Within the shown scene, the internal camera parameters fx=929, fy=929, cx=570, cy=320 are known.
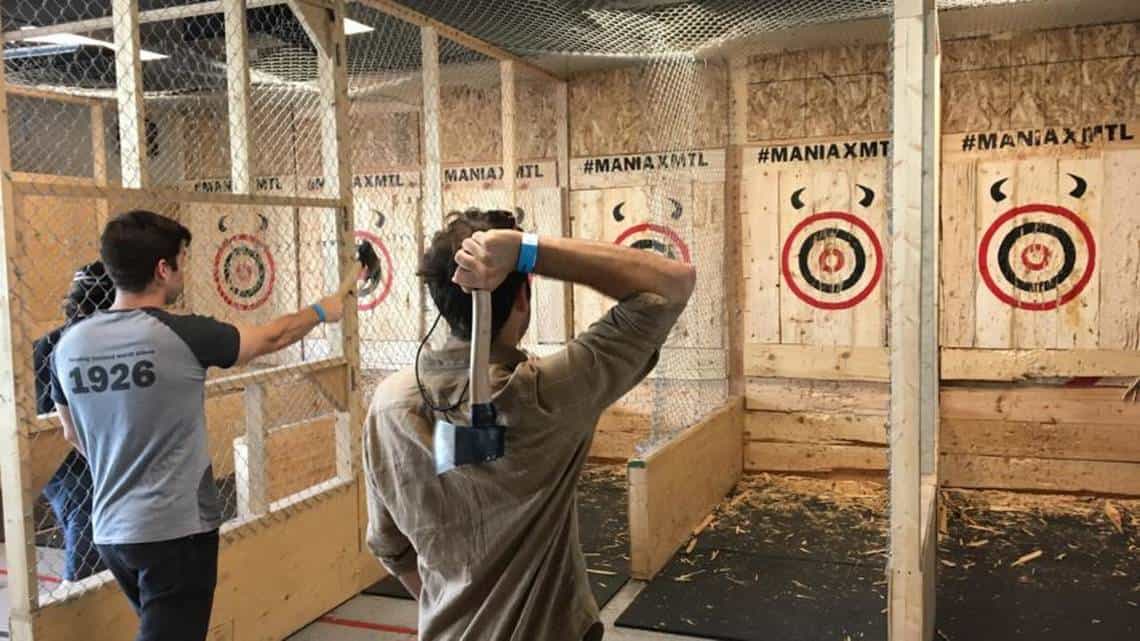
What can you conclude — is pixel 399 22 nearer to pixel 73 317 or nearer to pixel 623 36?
pixel 623 36

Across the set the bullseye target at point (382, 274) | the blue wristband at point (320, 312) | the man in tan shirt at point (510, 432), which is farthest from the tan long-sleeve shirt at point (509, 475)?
the bullseye target at point (382, 274)

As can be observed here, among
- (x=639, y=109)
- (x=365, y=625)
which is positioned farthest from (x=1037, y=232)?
(x=365, y=625)

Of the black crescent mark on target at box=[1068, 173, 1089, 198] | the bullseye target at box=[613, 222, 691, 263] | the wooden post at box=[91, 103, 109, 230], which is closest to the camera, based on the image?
the black crescent mark on target at box=[1068, 173, 1089, 198]

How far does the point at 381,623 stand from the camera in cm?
358

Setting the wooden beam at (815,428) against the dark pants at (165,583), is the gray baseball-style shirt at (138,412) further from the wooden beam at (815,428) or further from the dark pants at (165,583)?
the wooden beam at (815,428)

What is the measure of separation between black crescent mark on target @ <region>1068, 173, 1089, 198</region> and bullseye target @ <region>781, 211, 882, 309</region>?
1.03 metres

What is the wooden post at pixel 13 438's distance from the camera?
8.03 feet

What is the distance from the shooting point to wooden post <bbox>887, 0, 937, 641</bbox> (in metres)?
2.32

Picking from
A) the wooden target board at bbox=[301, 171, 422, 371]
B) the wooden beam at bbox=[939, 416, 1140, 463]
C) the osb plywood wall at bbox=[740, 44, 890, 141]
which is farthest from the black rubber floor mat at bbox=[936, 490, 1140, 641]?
the wooden target board at bbox=[301, 171, 422, 371]

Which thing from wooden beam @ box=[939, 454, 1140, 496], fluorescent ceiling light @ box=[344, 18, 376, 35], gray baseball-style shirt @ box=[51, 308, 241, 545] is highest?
fluorescent ceiling light @ box=[344, 18, 376, 35]

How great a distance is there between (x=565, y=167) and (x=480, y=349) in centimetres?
500

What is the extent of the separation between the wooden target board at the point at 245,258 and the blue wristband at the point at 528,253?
5713 millimetres

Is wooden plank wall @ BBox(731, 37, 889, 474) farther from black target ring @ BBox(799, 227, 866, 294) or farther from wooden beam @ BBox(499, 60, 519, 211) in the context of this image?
wooden beam @ BBox(499, 60, 519, 211)

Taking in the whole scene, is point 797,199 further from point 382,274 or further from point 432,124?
point 382,274
